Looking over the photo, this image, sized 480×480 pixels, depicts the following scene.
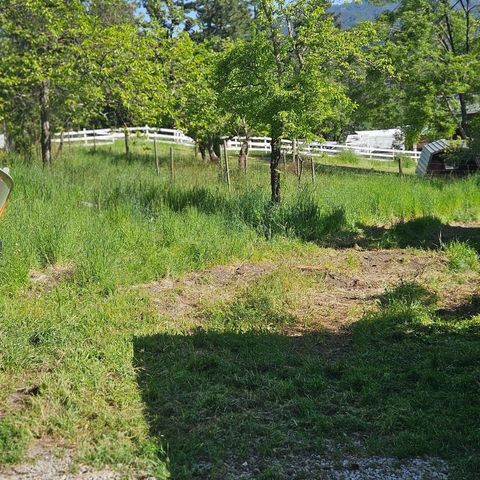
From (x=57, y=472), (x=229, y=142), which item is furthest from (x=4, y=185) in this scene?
(x=229, y=142)

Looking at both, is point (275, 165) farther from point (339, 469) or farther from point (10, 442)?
point (10, 442)

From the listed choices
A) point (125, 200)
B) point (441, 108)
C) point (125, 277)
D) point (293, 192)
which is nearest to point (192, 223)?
point (125, 200)

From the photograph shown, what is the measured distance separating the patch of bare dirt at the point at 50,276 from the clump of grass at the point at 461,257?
565 cm

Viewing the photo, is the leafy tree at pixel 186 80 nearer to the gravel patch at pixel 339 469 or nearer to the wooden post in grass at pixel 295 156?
the wooden post in grass at pixel 295 156

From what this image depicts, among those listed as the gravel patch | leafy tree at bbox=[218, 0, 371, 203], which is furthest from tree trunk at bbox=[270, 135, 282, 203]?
the gravel patch

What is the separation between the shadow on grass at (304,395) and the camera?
13.5ft

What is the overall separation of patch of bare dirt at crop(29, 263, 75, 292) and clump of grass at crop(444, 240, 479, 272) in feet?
18.5

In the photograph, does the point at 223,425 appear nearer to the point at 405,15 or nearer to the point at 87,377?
the point at 87,377

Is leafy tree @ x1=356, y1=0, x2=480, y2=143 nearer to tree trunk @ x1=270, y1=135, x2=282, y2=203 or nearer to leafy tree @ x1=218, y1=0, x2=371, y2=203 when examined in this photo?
leafy tree @ x1=218, y1=0, x2=371, y2=203

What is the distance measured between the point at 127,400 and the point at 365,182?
11.5m

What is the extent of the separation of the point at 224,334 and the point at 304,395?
1486 millimetres

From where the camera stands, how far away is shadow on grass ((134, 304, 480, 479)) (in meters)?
4.12

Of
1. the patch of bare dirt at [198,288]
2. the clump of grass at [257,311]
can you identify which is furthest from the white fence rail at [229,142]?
the clump of grass at [257,311]

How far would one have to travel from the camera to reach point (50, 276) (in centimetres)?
773
